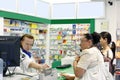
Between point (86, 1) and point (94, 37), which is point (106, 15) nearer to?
point (86, 1)

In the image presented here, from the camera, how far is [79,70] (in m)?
3.38

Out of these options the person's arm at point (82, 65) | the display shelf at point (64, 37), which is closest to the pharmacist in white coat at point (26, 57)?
the person's arm at point (82, 65)

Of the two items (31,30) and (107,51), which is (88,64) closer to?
(107,51)

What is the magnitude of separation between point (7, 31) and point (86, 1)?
2987 mm

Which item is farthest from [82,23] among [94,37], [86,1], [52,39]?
[94,37]

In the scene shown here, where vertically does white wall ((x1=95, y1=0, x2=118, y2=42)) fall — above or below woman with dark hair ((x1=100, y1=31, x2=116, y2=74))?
above

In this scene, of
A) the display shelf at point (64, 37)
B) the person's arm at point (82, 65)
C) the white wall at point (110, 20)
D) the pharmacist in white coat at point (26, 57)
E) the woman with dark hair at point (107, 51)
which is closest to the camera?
the person's arm at point (82, 65)

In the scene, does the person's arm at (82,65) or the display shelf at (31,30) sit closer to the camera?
the person's arm at (82,65)

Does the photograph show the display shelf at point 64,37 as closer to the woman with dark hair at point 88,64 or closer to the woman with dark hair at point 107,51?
the woman with dark hair at point 107,51

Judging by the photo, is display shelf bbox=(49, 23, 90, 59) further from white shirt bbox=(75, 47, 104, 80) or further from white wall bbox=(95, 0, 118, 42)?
white shirt bbox=(75, 47, 104, 80)

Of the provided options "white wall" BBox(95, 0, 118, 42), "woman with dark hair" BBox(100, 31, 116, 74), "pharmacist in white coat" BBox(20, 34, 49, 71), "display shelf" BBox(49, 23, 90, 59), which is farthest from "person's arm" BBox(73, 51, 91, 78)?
"display shelf" BBox(49, 23, 90, 59)

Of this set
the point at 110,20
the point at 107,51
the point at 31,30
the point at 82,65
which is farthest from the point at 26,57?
the point at 110,20

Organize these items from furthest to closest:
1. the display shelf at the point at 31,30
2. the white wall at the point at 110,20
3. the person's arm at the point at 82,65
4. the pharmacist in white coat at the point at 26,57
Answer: the white wall at the point at 110,20
the display shelf at the point at 31,30
the pharmacist in white coat at the point at 26,57
the person's arm at the point at 82,65

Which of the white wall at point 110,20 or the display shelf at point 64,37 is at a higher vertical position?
the white wall at point 110,20
